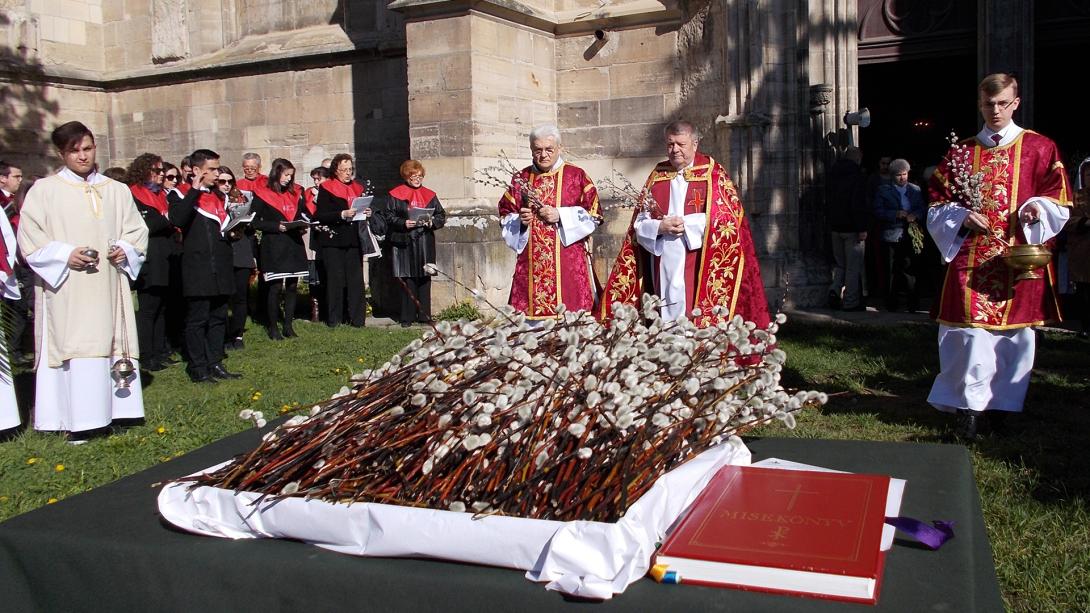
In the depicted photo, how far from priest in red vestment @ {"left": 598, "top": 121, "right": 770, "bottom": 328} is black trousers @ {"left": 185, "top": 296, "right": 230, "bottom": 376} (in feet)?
12.5

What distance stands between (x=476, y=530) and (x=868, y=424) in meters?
4.82

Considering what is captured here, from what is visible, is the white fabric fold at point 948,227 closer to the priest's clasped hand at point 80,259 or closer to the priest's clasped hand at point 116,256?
the priest's clasped hand at point 116,256

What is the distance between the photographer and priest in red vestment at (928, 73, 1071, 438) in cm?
561

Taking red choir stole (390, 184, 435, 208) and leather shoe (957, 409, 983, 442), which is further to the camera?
red choir stole (390, 184, 435, 208)

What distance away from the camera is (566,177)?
284 inches

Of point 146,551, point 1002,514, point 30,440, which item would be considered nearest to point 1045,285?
point 1002,514

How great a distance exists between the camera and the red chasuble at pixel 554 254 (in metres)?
7.20

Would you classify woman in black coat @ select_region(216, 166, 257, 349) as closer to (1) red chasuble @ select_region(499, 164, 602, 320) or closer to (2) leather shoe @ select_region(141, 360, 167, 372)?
(2) leather shoe @ select_region(141, 360, 167, 372)

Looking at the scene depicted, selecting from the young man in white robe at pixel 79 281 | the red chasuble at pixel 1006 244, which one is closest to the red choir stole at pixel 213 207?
the young man in white robe at pixel 79 281

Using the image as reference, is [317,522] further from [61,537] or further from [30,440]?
[30,440]

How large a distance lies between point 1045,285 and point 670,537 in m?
4.66

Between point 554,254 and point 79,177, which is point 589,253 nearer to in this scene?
point 554,254

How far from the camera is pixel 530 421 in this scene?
1.95 metres

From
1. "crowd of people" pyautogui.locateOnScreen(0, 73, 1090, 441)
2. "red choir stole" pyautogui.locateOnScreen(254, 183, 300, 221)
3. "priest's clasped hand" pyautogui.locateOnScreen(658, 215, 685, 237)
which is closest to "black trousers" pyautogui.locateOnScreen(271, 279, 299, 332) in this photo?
"red choir stole" pyautogui.locateOnScreen(254, 183, 300, 221)
